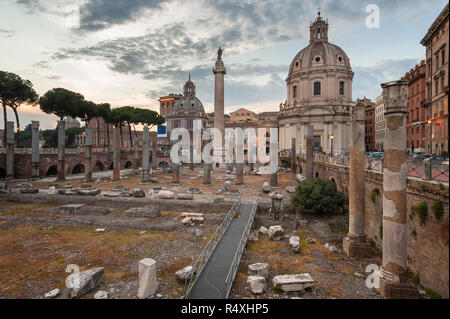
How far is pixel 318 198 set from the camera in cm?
1538

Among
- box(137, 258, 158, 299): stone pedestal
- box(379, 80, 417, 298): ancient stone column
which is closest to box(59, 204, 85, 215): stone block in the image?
box(137, 258, 158, 299): stone pedestal

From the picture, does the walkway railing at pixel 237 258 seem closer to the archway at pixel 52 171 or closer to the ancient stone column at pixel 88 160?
the ancient stone column at pixel 88 160

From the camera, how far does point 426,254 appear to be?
7645 mm

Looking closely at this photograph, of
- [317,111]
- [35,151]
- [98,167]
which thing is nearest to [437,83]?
[317,111]

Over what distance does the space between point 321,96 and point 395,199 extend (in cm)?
4407

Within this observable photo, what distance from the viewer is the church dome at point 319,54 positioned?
47.2 m

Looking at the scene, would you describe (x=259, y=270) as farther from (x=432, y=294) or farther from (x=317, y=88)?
(x=317, y=88)

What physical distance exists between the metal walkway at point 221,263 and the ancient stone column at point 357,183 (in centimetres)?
455

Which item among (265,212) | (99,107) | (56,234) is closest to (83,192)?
(56,234)

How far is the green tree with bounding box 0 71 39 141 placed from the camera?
3170cm

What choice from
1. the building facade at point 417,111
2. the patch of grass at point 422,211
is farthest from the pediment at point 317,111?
the patch of grass at point 422,211
